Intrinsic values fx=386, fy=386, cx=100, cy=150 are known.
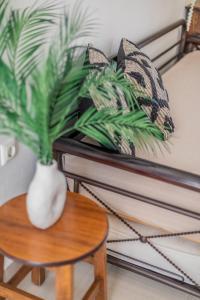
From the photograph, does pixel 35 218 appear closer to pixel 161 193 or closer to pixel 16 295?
pixel 16 295

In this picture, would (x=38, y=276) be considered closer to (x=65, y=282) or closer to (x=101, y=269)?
(x=101, y=269)

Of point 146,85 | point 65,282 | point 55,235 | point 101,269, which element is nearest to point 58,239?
point 55,235

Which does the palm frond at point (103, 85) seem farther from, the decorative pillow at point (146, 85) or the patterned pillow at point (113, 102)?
the decorative pillow at point (146, 85)

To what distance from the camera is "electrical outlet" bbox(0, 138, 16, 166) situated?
4.81ft

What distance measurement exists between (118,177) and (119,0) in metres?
1.14

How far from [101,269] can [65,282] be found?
25cm

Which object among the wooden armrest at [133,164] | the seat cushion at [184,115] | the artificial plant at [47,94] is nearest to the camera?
the artificial plant at [47,94]

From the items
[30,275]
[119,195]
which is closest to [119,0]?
[119,195]

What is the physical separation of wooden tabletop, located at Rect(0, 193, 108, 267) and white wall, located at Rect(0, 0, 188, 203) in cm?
29

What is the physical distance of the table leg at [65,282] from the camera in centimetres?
117

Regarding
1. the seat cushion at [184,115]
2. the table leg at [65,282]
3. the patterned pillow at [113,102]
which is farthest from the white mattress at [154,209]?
the table leg at [65,282]

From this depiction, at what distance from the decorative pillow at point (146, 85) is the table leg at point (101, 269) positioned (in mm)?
742

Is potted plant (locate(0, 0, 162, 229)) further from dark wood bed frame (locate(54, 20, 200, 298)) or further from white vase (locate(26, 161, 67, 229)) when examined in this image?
dark wood bed frame (locate(54, 20, 200, 298))

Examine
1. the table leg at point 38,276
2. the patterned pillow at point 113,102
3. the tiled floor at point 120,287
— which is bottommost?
the tiled floor at point 120,287
